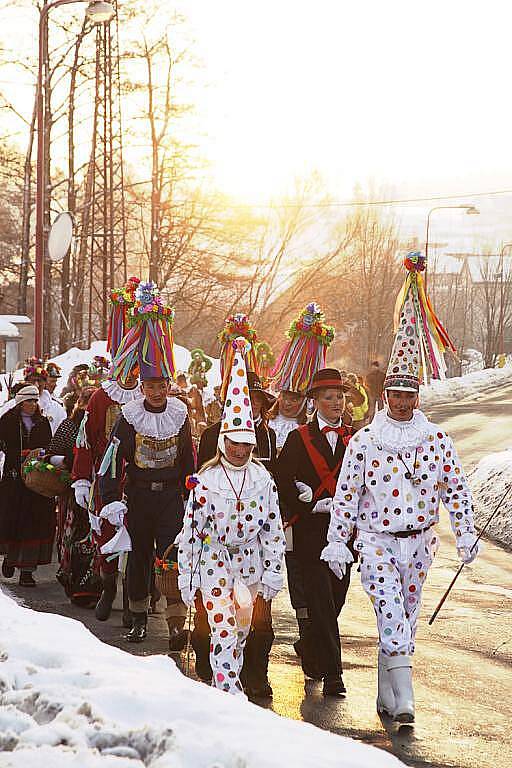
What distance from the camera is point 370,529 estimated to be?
7.07 m

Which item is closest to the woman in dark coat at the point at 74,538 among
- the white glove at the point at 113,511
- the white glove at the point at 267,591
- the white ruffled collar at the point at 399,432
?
the white glove at the point at 113,511

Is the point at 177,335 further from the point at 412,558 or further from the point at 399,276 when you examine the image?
the point at 412,558

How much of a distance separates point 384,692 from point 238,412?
1.63 meters

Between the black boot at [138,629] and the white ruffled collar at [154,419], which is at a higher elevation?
the white ruffled collar at [154,419]

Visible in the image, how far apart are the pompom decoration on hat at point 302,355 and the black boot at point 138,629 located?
1938 millimetres

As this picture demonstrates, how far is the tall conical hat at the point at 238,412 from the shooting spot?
6.95 m

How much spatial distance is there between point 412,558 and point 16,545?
5.35 meters

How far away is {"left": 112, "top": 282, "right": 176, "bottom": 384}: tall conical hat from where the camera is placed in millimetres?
8875

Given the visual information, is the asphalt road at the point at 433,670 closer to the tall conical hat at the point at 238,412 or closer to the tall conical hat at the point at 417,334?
the tall conical hat at the point at 238,412

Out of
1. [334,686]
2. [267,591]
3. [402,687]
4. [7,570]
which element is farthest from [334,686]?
[7,570]

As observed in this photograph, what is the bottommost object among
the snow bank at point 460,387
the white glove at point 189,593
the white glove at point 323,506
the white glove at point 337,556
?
the snow bank at point 460,387

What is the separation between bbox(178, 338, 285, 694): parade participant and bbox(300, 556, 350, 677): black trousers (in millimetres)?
623

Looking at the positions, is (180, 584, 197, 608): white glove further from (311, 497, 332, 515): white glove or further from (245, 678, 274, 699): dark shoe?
(311, 497, 332, 515): white glove

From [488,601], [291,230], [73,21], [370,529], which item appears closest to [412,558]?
[370,529]
